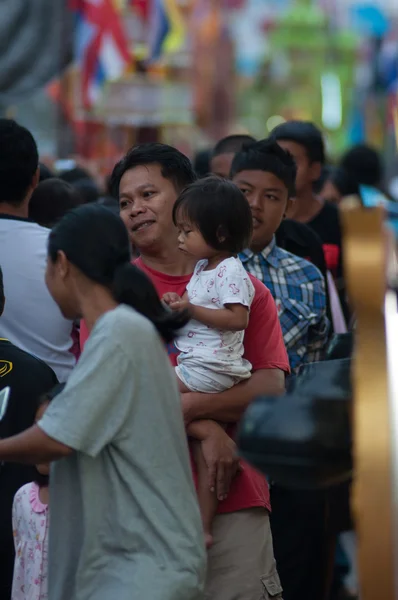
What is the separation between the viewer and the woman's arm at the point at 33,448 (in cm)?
325

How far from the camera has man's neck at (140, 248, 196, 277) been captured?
4316mm

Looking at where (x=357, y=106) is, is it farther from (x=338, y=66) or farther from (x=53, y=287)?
(x=53, y=287)

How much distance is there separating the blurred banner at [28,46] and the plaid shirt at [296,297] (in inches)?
193

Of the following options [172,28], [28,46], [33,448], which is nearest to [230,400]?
[33,448]

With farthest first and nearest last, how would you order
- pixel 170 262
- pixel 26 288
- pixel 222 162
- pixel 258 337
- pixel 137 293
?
pixel 222 162 < pixel 26 288 < pixel 170 262 < pixel 258 337 < pixel 137 293

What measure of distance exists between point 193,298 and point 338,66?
73.5 meters

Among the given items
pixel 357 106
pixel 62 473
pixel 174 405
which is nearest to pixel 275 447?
pixel 174 405

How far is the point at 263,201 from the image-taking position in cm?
507

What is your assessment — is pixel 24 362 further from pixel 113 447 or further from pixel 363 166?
pixel 363 166

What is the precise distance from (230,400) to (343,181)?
6.43 meters

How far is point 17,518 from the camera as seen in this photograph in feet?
12.9

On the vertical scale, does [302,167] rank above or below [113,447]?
below

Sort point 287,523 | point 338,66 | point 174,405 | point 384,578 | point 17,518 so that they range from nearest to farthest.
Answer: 1. point 384,578
2. point 174,405
3. point 17,518
4. point 287,523
5. point 338,66

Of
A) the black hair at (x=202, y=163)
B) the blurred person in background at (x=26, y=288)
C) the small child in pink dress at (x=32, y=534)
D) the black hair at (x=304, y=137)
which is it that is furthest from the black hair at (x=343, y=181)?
the small child in pink dress at (x=32, y=534)
